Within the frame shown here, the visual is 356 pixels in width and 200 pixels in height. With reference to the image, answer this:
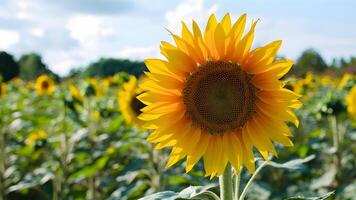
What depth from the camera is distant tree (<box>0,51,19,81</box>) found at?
85.8ft

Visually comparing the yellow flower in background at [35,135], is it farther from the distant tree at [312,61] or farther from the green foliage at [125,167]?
the distant tree at [312,61]

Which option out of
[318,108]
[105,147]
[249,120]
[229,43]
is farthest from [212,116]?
[105,147]

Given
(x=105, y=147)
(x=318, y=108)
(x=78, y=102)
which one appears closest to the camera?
(x=318, y=108)

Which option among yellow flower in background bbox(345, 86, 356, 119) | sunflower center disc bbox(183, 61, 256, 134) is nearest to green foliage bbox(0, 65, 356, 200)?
yellow flower in background bbox(345, 86, 356, 119)

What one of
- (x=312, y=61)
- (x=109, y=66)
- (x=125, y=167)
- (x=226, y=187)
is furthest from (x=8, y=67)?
(x=226, y=187)

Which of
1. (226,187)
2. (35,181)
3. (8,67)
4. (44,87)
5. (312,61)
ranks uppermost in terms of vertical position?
(8,67)

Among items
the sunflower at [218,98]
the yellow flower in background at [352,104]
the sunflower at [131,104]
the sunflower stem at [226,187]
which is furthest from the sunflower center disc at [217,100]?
the yellow flower in background at [352,104]

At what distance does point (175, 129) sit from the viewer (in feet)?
7.22

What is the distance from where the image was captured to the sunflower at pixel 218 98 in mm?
2090

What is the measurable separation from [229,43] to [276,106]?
0.29 m

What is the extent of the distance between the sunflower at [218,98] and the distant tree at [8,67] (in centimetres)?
2430

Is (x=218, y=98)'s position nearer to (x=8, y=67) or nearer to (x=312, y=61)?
(x=8, y=67)

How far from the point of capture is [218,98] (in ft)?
7.21

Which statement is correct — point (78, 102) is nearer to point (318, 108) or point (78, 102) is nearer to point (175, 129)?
point (318, 108)
